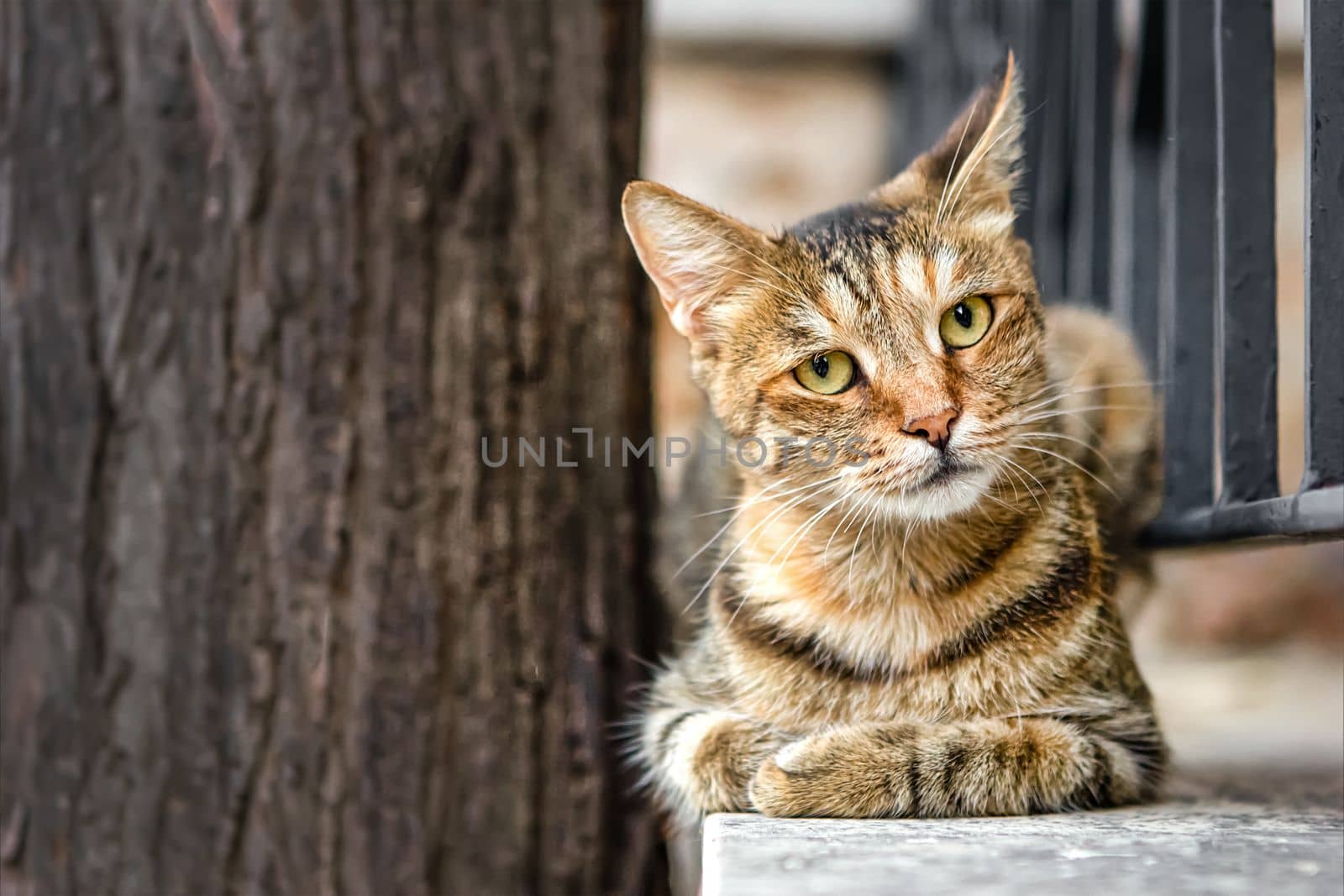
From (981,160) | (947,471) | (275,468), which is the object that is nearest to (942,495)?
(947,471)

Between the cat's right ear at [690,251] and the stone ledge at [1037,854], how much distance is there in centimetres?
70

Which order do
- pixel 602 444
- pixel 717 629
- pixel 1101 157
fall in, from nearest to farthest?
pixel 717 629 < pixel 602 444 < pixel 1101 157

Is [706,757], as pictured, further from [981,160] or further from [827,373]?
[981,160]

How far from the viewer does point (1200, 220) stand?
1.88 metres

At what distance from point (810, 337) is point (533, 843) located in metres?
0.82

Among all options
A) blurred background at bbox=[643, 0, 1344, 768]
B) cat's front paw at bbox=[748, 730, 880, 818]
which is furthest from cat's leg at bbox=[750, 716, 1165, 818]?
blurred background at bbox=[643, 0, 1344, 768]

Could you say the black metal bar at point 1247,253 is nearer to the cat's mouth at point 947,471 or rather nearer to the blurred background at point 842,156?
the cat's mouth at point 947,471

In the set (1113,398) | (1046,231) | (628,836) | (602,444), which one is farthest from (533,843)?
(1046,231)

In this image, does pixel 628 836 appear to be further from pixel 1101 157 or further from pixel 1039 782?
pixel 1101 157

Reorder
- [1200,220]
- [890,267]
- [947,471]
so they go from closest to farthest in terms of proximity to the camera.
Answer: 1. [947,471]
2. [890,267]
3. [1200,220]

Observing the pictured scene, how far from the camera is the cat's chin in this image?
142cm

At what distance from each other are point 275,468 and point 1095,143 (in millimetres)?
1734

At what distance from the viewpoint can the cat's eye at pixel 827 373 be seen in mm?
1487

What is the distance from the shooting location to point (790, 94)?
488cm
